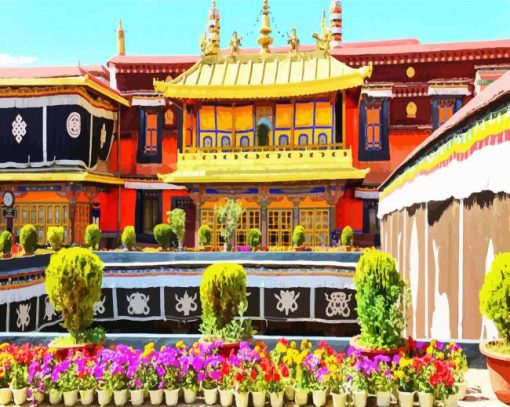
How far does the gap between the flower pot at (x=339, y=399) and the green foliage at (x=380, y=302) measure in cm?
106

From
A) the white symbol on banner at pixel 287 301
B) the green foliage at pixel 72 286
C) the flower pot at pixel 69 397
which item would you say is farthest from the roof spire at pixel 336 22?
the flower pot at pixel 69 397

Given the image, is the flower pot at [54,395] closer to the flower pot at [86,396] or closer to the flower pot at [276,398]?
the flower pot at [86,396]

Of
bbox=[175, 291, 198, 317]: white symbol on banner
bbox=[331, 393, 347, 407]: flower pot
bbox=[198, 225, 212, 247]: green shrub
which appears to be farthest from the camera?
bbox=[198, 225, 212, 247]: green shrub

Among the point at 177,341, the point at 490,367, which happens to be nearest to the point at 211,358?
the point at 177,341

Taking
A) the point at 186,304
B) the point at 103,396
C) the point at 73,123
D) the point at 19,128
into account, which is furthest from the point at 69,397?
the point at 19,128

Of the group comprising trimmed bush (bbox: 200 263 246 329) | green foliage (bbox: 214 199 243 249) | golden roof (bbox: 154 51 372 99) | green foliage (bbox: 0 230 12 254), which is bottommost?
trimmed bush (bbox: 200 263 246 329)

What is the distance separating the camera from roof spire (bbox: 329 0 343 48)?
26987 mm

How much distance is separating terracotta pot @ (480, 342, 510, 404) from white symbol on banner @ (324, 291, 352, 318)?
10.6 metres

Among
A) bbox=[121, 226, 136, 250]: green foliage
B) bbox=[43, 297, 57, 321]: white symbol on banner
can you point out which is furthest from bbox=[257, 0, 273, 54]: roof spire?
bbox=[43, 297, 57, 321]: white symbol on banner

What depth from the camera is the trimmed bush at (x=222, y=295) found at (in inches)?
311

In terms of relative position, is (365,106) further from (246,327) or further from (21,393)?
(21,393)

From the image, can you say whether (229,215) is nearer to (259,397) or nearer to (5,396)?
(5,396)

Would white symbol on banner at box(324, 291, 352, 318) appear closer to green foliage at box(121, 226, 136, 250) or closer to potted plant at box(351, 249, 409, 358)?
green foliage at box(121, 226, 136, 250)

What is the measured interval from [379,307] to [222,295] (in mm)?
2320
